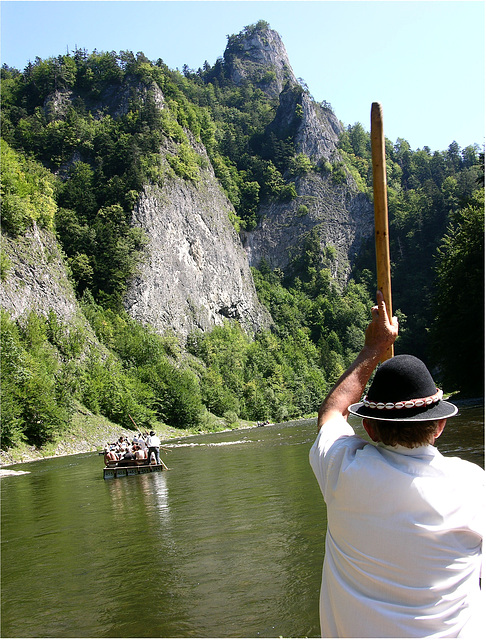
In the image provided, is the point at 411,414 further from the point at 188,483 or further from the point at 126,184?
the point at 126,184

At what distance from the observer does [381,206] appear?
355 centimetres

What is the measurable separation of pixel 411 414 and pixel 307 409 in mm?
86599

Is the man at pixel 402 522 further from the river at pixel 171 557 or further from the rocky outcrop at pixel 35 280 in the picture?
the rocky outcrop at pixel 35 280

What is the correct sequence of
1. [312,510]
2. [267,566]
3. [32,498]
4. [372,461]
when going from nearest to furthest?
1. [372,461]
2. [267,566]
3. [312,510]
4. [32,498]

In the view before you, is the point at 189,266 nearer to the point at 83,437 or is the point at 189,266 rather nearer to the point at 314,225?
the point at 83,437

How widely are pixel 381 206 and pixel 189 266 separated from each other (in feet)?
278

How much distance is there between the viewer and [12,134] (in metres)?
93.8

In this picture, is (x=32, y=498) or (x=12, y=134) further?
(x=12, y=134)

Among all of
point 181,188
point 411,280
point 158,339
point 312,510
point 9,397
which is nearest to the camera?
point 312,510

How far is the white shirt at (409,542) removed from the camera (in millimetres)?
2500

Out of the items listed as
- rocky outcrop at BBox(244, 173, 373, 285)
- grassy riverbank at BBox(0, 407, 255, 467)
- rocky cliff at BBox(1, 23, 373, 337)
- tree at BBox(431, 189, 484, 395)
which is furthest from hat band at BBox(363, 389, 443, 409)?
rocky outcrop at BBox(244, 173, 373, 285)

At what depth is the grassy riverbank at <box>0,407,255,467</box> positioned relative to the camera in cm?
3609

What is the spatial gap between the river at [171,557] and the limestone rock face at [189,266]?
57947mm

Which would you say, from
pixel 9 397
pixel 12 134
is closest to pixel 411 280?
pixel 12 134
